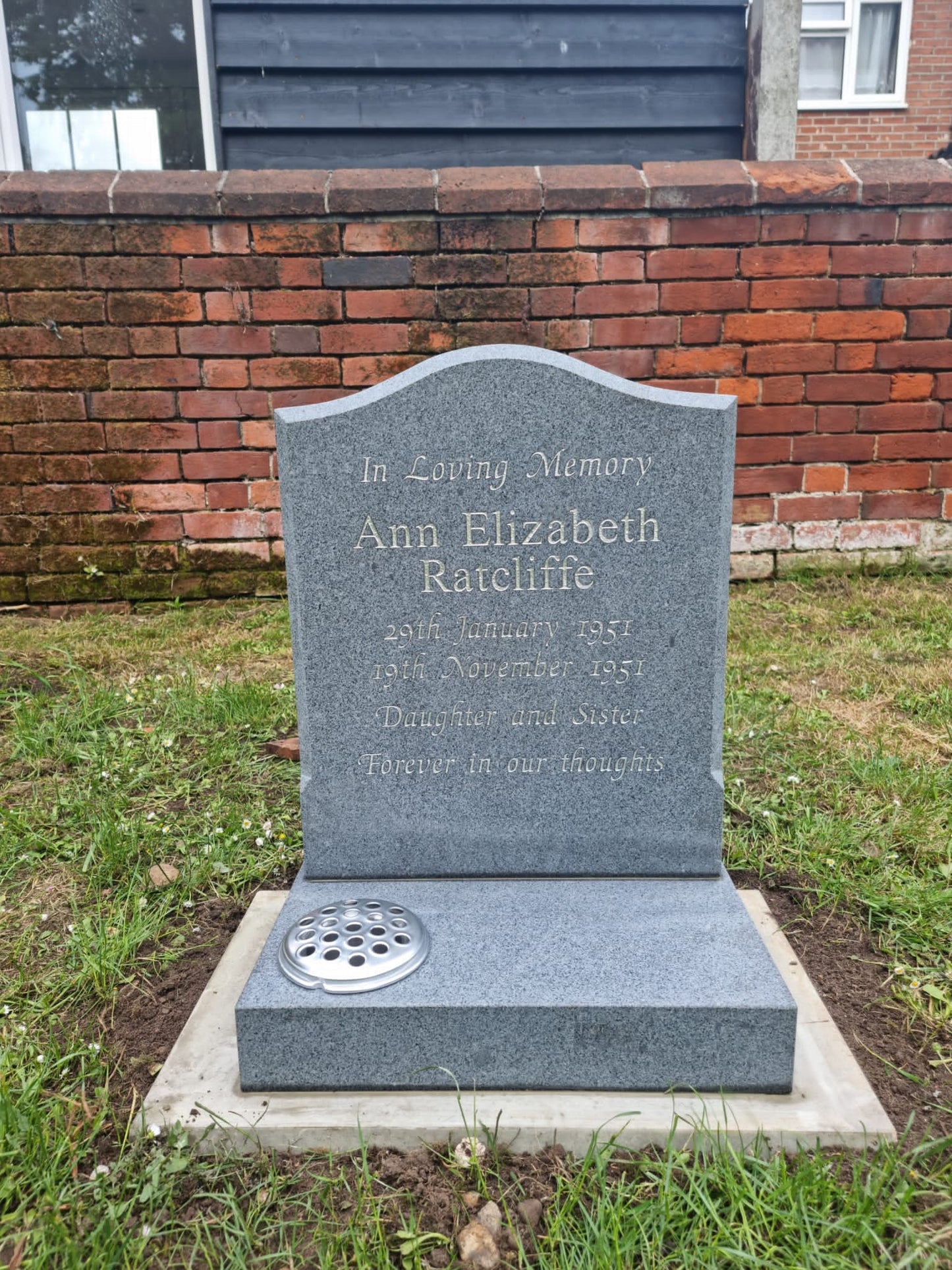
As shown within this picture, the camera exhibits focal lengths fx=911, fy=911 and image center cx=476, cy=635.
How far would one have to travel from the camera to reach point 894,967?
1.93 meters

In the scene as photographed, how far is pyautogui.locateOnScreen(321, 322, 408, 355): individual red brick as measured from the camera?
4055 mm

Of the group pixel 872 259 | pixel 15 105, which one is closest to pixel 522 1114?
pixel 872 259

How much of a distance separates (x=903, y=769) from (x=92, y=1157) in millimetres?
2342

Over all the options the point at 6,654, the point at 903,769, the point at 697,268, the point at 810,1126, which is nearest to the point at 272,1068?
the point at 810,1126

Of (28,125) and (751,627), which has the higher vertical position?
(28,125)

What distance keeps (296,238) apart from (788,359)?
2.25 metres

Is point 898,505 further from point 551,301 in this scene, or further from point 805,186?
point 551,301

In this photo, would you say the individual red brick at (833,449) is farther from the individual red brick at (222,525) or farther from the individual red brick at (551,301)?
the individual red brick at (222,525)

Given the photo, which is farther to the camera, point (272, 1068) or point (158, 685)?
point (158, 685)

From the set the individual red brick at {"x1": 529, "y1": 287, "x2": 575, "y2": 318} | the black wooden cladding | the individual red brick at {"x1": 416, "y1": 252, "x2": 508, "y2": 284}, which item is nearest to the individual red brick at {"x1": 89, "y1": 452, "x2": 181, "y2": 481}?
the individual red brick at {"x1": 416, "y1": 252, "x2": 508, "y2": 284}

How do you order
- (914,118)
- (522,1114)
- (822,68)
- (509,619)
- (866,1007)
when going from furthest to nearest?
(822,68) → (914,118) → (509,619) → (866,1007) → (522,1114)

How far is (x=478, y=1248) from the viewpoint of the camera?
4.39 ft

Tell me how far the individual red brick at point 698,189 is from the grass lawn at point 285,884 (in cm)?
178

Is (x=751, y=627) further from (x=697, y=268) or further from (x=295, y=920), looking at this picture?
(x=295, y=920)
